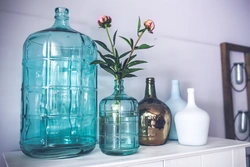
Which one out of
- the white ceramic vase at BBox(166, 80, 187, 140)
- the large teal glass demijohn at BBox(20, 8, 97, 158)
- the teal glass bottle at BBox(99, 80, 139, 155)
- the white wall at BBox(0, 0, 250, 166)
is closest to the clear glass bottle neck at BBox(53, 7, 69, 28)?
the large teal glass demijohn at BBox(20, 8, 97, 158)

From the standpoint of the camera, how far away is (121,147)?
817 mm

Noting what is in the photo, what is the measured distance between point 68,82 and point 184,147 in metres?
0.53

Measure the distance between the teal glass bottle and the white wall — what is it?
0.25 meters

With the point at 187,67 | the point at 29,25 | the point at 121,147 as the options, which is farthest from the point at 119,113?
the point at 187,67

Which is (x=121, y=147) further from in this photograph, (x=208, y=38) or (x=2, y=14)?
(x=208, y=38)

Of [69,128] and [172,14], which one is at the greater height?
[172,14]

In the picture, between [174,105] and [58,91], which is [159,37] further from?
[58,91]

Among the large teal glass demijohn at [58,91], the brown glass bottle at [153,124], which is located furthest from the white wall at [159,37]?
the brown glass bottle at [153,124]

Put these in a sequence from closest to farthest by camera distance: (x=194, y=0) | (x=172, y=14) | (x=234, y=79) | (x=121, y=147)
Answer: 1. (x=121, y=147)
2. (x=172, y=14)
3. (x=194, y=0)
4. (x=234, y=79)

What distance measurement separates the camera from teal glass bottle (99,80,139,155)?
0.83m

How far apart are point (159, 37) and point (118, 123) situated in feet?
2.19

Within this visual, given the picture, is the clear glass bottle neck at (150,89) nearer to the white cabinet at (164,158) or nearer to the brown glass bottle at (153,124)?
the brown glass bottle at (153,124)

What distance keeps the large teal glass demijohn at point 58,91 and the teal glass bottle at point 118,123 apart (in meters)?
0.06

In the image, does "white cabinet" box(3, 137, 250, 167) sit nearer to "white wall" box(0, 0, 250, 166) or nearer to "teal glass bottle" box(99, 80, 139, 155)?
"teal glass bottle" box(99, 80, 139, 155)
